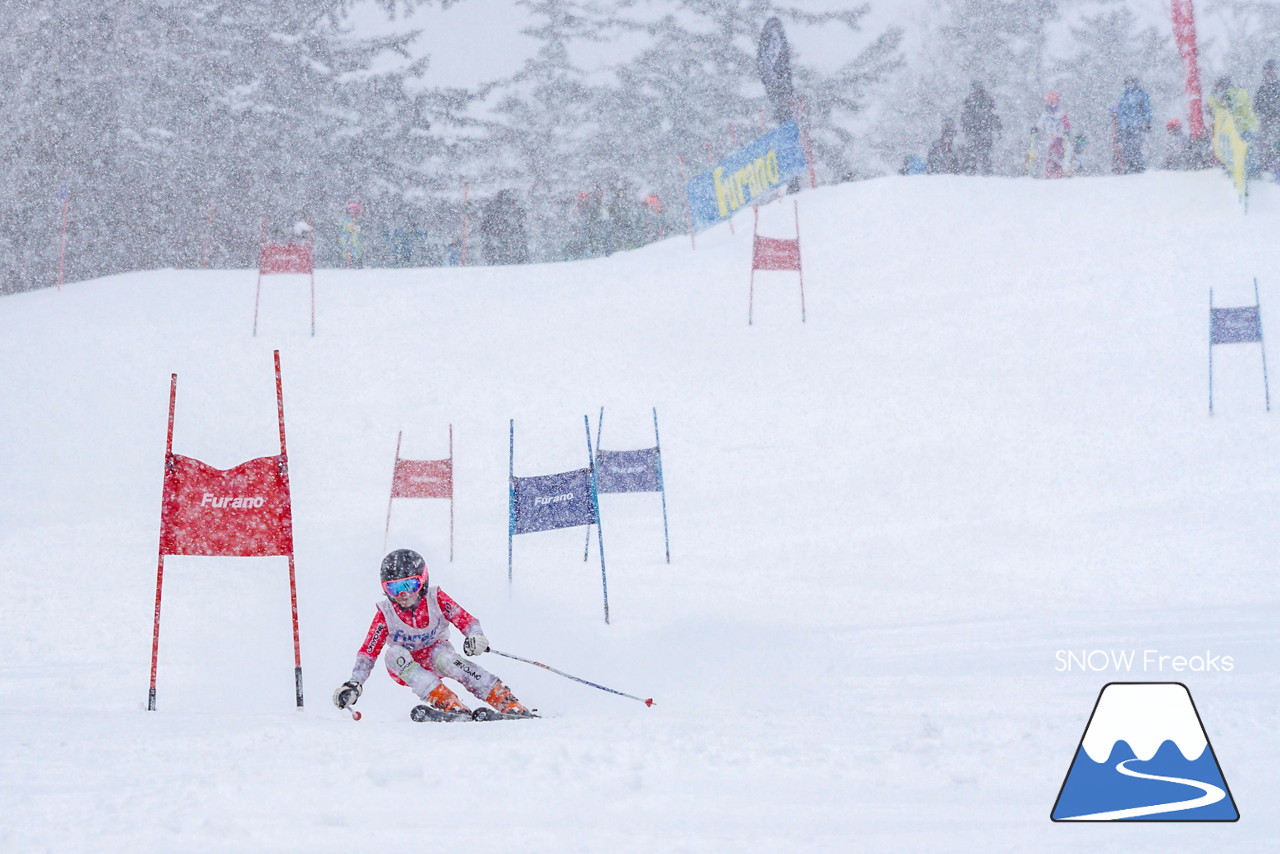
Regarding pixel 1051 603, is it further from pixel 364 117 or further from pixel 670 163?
pixel 670 163

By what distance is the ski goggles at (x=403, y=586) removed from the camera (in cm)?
640

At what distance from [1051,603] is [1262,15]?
46068 millimetres

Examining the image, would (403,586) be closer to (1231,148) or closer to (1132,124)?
(1231,148)

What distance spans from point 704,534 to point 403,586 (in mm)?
4993

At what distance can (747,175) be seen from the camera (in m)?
18.9

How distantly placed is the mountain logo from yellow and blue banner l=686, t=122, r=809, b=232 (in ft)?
53.4

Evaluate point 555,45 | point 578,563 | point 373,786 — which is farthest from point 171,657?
point 555,45

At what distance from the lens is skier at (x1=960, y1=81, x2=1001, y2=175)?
2006cm

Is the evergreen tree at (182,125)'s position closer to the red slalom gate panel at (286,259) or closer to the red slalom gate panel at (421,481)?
the red slalom gate panel at (286,259)

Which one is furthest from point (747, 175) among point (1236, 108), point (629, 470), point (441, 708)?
point (441, 708)

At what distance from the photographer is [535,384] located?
1482 centimetres

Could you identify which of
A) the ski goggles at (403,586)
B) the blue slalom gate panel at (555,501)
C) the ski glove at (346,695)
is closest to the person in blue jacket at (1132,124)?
the blue slalom gate panel at (555,501)

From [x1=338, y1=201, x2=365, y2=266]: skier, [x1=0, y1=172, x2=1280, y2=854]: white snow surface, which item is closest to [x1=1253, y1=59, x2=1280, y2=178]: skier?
[x1=0, y1=172, x2=1280, y2=854]: white snow surface

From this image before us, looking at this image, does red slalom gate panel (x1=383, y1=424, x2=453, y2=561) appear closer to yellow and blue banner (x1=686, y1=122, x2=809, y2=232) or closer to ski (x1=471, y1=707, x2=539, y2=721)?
ski (x1=471, y1=707, x2=539, y2=721)
